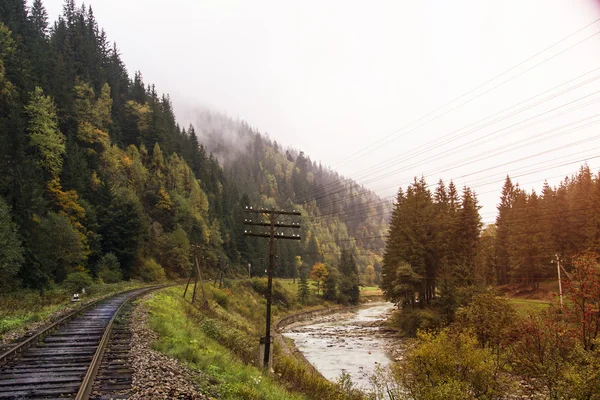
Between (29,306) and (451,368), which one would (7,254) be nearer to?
(29,306)

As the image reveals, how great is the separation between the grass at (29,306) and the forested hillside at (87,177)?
340 cm

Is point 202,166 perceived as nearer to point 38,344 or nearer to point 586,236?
point 586,236

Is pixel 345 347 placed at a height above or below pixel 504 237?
below

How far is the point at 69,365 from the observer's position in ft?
39.8

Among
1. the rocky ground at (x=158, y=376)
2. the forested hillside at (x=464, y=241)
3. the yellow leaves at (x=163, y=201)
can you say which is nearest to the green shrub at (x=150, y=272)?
the yellow leaves at (x=163, y=201)

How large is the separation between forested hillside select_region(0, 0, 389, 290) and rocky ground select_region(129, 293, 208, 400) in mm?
26883

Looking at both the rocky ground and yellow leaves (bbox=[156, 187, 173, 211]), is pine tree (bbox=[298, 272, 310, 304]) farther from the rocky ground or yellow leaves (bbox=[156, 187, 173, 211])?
the rocky ground

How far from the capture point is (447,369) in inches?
749

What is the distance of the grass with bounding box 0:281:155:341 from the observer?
19.2 m

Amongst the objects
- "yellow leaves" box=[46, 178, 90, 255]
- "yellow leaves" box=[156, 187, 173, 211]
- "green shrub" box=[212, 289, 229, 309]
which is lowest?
"green shrub" box=[212, 289, 229, 309]

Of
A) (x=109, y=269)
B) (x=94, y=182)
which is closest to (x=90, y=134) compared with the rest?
(x=94, y=182)

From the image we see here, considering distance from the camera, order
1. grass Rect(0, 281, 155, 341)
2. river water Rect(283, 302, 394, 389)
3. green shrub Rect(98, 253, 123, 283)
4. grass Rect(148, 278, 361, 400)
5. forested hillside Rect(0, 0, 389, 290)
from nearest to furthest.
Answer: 1. grass Rect(148, 278, 361, 400)
2. grass Rect(0, 281, 155, 341)
3. river water Rect(283, 302, 394, 389)
4. forested hillside Rect(0, 0, 389, 290)
5. green shrub Rect(98, 253, 123, 283)

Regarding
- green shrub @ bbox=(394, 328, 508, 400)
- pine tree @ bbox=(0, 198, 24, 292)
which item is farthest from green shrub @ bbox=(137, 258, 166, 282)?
green shrub @ bbox=(394, 328, 508, 400)

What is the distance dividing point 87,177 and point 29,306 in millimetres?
45116
